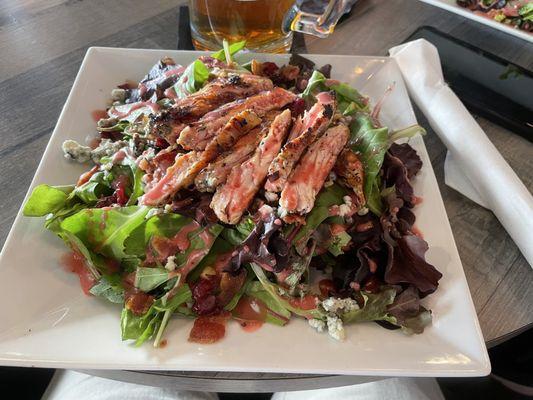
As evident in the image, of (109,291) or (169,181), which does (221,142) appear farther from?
(109,291)

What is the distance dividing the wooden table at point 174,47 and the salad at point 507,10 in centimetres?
7

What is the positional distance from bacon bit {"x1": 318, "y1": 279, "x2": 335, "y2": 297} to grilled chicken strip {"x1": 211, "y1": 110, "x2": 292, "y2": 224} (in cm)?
28

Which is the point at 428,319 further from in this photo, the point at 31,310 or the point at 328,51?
the point at 328,51

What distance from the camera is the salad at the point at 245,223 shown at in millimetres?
1042

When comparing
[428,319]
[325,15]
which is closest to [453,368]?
[428,319]

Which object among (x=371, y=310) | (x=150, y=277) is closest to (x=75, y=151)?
(x=150, y=277)

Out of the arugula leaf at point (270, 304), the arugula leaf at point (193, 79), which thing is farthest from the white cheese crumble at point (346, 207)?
the arugula leaf at point (193, 79)

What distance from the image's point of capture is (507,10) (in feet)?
6.73

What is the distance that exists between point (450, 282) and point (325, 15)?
1.00 metres

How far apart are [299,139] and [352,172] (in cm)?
16

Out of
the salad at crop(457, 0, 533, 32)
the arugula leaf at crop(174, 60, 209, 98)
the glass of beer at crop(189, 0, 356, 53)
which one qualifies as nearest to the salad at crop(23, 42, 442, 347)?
the arugula leaf at crop(174, 60, 209, 98)

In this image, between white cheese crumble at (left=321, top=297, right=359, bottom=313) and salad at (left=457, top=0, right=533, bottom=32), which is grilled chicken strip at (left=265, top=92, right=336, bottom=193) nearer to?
white cheese crumble at (left=321, top=297, right=359, bottom=313)

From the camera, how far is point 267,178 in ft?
3.59

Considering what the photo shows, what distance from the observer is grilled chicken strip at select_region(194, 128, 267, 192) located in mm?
1100
